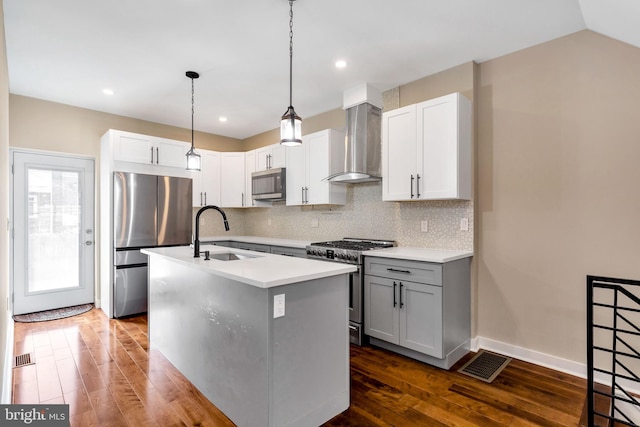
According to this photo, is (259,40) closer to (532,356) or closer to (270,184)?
(270,184)

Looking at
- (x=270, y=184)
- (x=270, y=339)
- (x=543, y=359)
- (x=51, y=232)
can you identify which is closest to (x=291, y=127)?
(x=270, y=339)

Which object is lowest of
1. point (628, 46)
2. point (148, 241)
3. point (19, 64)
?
point (148, 241)

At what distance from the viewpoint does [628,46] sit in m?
2.46

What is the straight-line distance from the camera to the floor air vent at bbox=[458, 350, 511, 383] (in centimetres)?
271

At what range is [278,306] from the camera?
1854 millimetres

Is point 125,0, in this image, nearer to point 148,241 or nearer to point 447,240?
point 148,241

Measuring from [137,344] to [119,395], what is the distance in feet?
3.37

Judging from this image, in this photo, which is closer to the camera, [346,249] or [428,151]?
[428,151]

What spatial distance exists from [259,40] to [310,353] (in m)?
2.48

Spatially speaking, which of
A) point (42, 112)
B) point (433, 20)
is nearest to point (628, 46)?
point (433, 20)

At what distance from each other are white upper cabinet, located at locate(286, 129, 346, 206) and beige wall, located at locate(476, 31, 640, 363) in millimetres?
1681

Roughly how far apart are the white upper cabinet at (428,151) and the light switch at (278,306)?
1.91 metres
